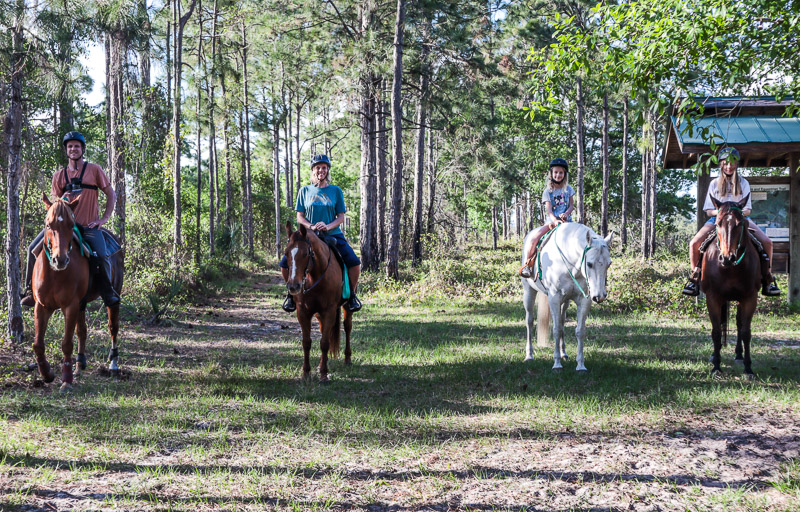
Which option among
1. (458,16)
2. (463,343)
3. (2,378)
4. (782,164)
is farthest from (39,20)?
(782,164)

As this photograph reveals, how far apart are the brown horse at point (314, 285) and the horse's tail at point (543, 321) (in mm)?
3130

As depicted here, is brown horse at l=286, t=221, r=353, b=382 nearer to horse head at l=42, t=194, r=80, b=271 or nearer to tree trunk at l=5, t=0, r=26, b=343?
horse head at l=42, t=194, r=80, b=271

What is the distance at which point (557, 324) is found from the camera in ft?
25.7

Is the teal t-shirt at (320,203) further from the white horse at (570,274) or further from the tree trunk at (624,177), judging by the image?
the tree trunk at (624,177)

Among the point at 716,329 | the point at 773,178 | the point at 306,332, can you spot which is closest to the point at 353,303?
the point at 306,332

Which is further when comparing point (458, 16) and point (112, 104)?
point (458, 16)

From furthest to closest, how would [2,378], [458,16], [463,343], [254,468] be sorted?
[458,16], [463,343], [2,378], [254,468]

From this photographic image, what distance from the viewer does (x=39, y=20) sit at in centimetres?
847

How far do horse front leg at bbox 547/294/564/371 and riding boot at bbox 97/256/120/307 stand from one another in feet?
19.2

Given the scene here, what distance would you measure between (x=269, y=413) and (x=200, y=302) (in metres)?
10.3

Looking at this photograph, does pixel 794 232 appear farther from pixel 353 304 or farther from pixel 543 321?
pixel 353 304

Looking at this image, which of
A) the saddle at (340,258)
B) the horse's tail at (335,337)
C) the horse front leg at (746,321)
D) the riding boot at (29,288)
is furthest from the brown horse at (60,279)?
the horse front leg at (746,321)

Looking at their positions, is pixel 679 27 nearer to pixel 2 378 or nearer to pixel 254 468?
pixel 254 468

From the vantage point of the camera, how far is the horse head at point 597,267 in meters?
6.87
